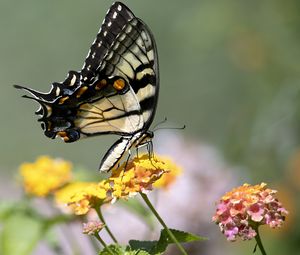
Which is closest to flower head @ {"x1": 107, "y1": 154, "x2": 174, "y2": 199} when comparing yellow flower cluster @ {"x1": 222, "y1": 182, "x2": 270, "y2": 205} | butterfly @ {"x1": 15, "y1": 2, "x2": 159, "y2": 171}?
yellow flower cluster @ {"x1": 222, "y1": 182, "x2": 270, "y2": 205}

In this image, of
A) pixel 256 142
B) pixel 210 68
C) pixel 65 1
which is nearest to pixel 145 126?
pixel 256 142

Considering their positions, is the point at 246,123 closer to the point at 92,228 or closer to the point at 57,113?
the point at 57,113

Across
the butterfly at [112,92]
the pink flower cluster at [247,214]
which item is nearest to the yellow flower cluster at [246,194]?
the pink flower cluster at [247,214]

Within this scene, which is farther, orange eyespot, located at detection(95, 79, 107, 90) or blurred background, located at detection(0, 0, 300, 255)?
blurred background, located at detection(0, 0, 300, 255)

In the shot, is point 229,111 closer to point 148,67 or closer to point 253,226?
point 148,67

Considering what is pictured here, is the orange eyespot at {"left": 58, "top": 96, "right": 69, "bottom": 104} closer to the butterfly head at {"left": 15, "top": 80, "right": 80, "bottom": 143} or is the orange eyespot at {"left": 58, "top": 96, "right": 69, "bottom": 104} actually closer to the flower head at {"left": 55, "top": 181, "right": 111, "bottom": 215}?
the butterfly head at {"left": 15, "top": 80, "right": 80, "bottom": 143}
